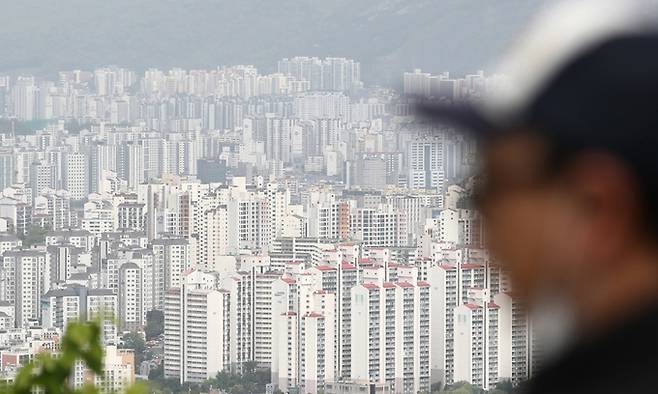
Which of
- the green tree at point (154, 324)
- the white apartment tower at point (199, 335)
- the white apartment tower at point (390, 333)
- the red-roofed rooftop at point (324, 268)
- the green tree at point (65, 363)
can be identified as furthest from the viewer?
the green tree at point (154, 324)

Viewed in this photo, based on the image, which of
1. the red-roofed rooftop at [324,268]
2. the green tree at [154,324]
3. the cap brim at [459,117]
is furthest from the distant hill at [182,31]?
the cap brim at [459,117]

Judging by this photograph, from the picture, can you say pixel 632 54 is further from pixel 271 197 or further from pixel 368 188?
pixel 368 188

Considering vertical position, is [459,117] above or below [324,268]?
above

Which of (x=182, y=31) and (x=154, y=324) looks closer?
(x=154, y=324)

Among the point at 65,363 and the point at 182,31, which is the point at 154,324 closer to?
the point at 182,31

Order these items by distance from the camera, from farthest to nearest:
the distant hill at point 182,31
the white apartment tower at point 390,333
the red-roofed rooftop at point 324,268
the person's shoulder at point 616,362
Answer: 1. the distant hill at point 182,31
2. the red-roofed rooftop at point 324,268
3. the white apartment tower at point 390,333
4. the person's shoulder at point 616,362

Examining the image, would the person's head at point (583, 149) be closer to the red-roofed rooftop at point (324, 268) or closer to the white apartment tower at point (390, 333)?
the white apartment tower at point (390, 333)

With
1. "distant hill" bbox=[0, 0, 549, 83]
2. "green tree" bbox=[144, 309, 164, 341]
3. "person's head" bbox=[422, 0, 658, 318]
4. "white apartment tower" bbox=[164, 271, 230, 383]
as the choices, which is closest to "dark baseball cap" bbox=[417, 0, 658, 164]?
"person's head" bbox=[422, 0, 658, 318]

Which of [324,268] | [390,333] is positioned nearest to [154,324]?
[324,268]

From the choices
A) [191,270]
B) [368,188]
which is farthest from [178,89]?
[191,270]
